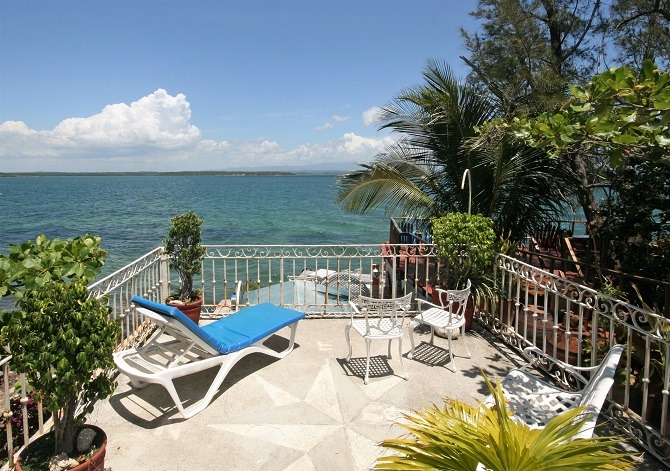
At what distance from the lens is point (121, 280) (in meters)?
4.79

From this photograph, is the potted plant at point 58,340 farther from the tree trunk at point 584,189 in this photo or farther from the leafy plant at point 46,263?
the tree trunk at point 584,189

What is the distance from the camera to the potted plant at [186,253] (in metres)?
5.87

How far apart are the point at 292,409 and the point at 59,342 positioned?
202cm

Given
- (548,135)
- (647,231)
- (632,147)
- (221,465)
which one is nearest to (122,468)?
(221,465)

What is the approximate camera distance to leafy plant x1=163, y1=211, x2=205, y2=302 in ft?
19.3

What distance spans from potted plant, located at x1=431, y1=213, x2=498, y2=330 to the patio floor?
843mm

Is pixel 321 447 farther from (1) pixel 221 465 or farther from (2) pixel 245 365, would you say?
(2) pixel 245 365

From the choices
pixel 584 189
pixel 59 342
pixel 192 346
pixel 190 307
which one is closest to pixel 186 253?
pixel 190 307

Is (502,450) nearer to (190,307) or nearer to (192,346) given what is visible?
(192,346)

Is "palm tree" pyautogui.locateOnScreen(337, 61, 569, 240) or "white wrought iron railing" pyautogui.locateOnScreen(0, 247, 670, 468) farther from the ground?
"palm tree" pyautogui.locateOnScreen(337, 61, 569, 240)

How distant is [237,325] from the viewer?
4.76 meters

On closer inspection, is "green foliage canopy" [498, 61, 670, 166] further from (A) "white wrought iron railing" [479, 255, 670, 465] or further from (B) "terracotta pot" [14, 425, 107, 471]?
(B) "terracotta pot" [14, 425, 107, 471]

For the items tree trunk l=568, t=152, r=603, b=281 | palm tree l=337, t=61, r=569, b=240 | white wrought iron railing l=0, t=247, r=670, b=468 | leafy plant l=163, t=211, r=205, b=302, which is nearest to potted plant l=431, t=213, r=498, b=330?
white wrought iron railing l=0, t=247, r=670, b=468

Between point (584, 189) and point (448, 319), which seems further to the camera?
point (584, 189)
